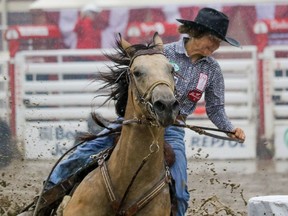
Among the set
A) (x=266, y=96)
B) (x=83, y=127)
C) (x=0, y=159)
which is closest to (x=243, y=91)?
(x=266, y=96)

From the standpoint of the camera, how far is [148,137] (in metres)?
4.57

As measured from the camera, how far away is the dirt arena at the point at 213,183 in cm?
760

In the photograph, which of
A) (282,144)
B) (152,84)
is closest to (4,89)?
(282,144)

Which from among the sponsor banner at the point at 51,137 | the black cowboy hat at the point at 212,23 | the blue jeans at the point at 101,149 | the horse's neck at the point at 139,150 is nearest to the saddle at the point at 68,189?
the blue jeans at the point at 101,149

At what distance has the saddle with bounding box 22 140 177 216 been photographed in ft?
16.3

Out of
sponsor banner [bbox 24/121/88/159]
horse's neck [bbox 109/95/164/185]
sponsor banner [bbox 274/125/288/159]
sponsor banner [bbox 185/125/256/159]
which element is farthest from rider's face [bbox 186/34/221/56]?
sponsor banner [bbox 274/125/288/159]

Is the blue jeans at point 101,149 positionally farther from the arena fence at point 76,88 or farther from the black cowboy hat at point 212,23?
the arena fence at point 76,88

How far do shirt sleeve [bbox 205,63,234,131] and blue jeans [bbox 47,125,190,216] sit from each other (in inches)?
13.8

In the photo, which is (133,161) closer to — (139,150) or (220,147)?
(139,150)

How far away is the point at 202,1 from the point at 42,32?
2112mm

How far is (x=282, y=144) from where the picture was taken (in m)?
11.3

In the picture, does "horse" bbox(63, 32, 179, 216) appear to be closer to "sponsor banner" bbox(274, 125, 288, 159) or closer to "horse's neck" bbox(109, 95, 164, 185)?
"horse's neck" bbox(109, 95, 164, 185)

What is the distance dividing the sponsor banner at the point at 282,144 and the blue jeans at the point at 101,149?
20.2 ft

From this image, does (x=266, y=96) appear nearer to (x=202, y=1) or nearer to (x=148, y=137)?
(x=202, y=1)
